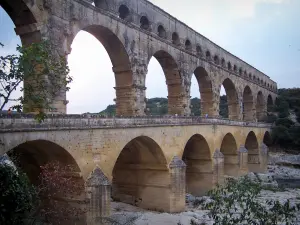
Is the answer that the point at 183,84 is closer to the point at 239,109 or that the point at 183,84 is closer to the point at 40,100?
the point at 239,109

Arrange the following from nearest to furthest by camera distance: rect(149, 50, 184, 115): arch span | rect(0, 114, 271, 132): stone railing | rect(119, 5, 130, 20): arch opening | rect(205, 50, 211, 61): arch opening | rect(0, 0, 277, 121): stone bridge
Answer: rect(0, 114, 271, 132): stone railing < rect(0, 0, 277, 121): stone bridge < rect(119, 5, 130, 20): arch opening < rect(149, 50, 184, 115): arch span < rect(205, 50, 211, 61): arch opening

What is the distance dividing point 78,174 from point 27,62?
22.9ft

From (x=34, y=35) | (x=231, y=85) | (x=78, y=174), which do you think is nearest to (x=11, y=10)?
(x=34, y=35)

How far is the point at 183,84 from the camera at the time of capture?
26188 mm

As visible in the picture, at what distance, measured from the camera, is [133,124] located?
55.4 feet

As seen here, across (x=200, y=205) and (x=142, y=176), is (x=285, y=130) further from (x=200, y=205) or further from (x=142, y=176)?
(x=142, y=176)

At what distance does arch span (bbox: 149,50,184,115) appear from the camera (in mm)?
25641

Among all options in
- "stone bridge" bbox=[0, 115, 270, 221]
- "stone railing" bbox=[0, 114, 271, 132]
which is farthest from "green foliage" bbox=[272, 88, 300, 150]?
"stone railing" bbox=[0, 114, 271, 132]

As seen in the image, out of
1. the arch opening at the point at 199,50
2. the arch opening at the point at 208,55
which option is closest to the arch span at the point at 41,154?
the arch opening at the point at 199,50

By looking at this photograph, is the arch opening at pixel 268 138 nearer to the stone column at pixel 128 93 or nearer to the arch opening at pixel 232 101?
the arch opening at pixel 232 101

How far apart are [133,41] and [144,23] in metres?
3.08

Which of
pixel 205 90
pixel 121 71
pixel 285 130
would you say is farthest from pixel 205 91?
pixel 285 130

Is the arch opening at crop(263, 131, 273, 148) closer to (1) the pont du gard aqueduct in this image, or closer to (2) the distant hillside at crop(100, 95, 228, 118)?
(1) the pont du gard aqueduct

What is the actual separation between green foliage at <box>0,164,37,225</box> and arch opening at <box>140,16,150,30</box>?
16.4 metres
